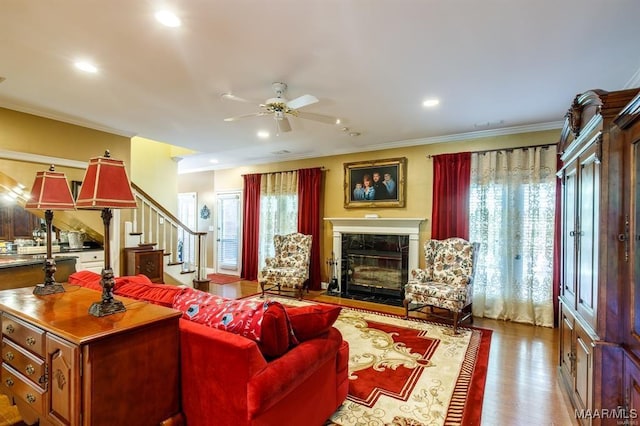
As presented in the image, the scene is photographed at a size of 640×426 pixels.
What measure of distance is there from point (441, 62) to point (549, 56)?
839 millimetres

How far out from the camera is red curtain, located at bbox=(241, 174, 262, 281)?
6.89m

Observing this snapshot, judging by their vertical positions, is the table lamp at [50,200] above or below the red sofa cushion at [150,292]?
above

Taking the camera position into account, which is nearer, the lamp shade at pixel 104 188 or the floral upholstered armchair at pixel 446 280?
the lamp shade at pixel 104 188

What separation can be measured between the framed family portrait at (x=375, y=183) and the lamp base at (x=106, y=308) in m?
4.48

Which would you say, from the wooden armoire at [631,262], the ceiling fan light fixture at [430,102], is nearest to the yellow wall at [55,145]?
the ceiling fan light fixture at [430,102]

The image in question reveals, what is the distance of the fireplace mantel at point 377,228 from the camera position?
16.8 feet

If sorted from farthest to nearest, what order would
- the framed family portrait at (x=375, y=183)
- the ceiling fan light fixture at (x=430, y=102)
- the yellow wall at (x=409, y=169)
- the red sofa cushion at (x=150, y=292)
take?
the framed family portrait at (x=375, y=183), the yellow wall at (x=409, y=169), the ceiling fan light fixture at (x=430, y=102), the red sofa cushion at (x=150, y=292)

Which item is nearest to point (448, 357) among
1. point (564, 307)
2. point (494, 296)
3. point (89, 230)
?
point (564, 307)

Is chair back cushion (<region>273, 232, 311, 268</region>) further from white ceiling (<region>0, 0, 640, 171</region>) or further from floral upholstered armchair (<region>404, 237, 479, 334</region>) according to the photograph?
white ceiling (<region>0, 0, 640, 171</region>)

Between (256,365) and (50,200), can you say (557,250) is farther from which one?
(50,200)

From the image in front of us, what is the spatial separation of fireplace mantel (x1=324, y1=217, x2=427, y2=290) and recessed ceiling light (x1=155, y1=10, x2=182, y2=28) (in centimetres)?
406

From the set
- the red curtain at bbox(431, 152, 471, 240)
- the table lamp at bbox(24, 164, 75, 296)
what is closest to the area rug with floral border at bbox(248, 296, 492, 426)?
the red curtain at bbox(431, 152, 471, 240)

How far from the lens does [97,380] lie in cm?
135

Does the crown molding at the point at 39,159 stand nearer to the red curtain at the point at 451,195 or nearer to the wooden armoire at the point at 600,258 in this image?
the red curtain at the point at 451,195
